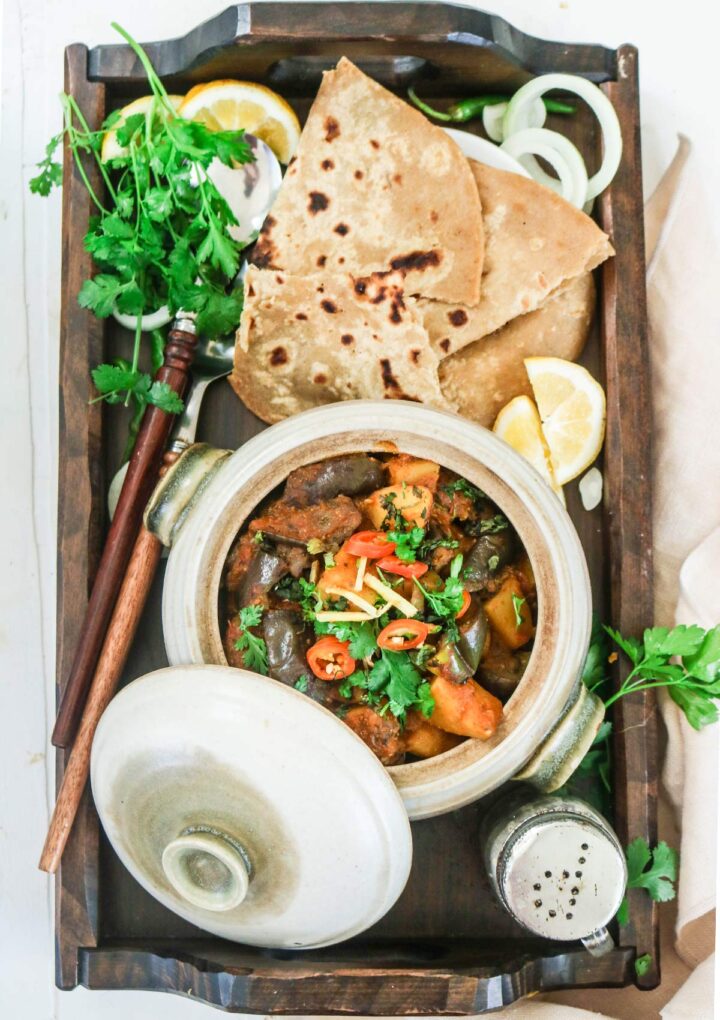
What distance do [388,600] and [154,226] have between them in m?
1.08

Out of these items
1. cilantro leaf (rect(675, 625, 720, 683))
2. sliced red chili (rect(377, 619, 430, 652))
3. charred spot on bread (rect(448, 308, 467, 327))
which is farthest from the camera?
charred spot on bread (rect(448, 308, 467, 327))

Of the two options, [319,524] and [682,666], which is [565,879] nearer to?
[682,666]

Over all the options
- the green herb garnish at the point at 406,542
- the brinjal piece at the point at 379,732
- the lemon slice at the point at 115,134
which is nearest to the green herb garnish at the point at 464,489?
the green herb garnish at the point at 406,542

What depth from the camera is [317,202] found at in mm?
2264

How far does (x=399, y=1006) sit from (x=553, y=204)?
6.15 feet

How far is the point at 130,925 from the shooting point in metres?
2.33

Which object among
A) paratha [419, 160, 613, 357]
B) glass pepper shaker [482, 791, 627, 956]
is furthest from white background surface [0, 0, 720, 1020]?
glass pepper shaker [482, 791, 627, 956]

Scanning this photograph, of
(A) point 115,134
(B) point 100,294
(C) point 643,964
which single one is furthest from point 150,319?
(C) point 643,964

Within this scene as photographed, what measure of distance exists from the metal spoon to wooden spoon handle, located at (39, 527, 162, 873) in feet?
0.58

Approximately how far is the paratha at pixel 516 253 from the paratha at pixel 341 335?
8 cm

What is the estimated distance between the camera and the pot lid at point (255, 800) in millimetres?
1822

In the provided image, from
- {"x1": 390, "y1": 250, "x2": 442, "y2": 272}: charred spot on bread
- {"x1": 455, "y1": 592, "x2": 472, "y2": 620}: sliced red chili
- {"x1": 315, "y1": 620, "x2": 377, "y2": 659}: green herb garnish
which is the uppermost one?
{"x1": 390, "y1": 250, "x2": 442, "y2": 272}: charred spot on bread

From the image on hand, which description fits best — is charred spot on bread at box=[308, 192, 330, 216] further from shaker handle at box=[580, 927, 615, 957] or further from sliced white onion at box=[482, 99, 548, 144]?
shaker handle at box=[580, 927, 615, 957]

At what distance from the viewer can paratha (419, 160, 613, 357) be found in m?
2.25
